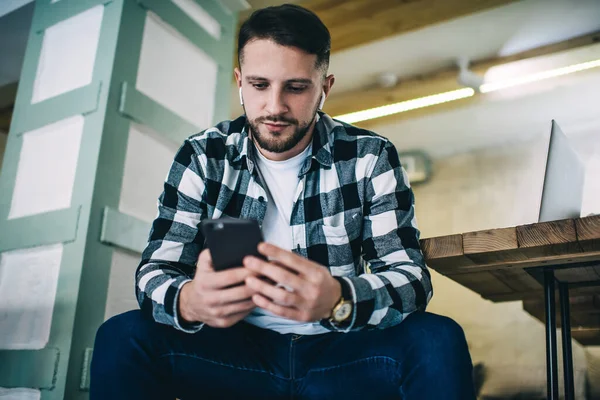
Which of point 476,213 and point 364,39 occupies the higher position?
point 364,39

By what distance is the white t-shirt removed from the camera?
1.14 meters

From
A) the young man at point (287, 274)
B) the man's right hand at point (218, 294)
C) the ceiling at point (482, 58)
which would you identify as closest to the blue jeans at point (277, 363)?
the young man at point (287, 274)

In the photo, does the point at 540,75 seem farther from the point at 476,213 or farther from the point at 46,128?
the point at 46,128

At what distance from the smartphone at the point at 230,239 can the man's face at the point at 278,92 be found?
1.59 feet

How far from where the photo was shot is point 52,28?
94.4 inches

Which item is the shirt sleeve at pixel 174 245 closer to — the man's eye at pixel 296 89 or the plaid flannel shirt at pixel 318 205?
the plaid flannel shirt at pixel 318 205

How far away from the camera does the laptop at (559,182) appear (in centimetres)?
133

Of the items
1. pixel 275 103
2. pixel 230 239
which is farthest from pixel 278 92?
pixel 230 239

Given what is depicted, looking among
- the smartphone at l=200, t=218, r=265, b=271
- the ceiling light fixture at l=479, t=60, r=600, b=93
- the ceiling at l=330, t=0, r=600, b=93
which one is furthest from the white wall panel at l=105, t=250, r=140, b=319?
the ceiling light fixture at l=479, t=60, r=600, b=93

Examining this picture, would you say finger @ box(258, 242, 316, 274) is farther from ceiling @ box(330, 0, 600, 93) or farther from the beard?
ceiling @ box(330, 0, 600, 93)

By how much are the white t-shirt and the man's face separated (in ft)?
0.19

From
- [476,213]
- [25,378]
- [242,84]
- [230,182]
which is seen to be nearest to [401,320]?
[230,182]

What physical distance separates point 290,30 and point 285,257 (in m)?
0.67

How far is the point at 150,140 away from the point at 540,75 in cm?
259
